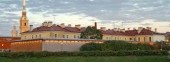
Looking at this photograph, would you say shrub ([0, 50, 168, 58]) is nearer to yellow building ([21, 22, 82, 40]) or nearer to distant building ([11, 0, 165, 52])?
distant building ([11, 0, 165, 52])

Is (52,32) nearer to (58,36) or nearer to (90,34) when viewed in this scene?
(58,36)

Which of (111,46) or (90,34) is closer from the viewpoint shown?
(111,46)

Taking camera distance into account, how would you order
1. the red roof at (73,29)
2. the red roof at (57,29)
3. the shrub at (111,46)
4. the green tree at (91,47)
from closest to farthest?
the green tree at (91,47) → the shrub at (111,46) → the red roof at (57,29) → the red roof at (73,29)

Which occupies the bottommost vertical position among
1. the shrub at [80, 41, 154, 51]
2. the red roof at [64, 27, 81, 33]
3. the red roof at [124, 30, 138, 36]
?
the shrub at [80, 41, 154, 51]

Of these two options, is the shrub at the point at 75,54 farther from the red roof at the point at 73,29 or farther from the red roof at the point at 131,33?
the red roof at the point at 131,33

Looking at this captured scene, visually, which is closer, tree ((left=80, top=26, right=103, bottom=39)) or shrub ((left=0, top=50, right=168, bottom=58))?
shrub ((left=0, top=50, right=168, bottom=58))

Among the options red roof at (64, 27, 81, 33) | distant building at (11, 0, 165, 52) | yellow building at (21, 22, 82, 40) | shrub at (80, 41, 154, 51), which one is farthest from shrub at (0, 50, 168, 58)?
red roof at (64, 27, 81, 33)

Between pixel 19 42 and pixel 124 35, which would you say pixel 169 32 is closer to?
pixel 124 35

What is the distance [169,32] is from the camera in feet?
447

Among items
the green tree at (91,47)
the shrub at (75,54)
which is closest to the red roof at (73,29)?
the green tree at (91,47)

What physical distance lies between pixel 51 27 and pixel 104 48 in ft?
66.0

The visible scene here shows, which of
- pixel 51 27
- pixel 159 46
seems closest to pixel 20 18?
pixel 51 27

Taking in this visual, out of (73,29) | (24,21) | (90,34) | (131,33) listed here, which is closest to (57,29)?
(90,34)

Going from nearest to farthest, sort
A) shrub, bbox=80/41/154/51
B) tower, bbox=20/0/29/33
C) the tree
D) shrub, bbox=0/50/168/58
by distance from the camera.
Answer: shrub, bbox=0/50/168/58 < shrub, bbox=80/41/154/51 < the tree < tower, bbox=20/0/29/33
